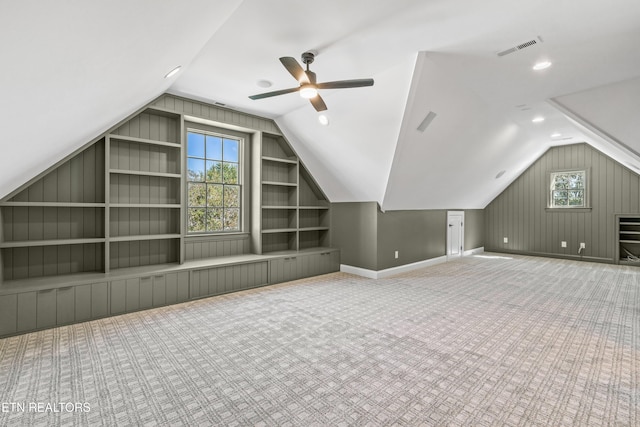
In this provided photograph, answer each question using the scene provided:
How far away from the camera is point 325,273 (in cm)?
602

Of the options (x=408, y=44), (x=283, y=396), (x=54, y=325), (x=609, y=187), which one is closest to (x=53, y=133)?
(x=54, y=325)

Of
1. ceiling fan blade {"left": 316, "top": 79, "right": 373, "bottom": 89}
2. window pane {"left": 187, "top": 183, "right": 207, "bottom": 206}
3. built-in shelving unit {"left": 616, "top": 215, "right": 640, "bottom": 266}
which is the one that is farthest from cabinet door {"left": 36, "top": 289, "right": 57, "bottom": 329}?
built-in shelving unit {"left": 616, "top": 215, "right": 640, "bottom": 266}

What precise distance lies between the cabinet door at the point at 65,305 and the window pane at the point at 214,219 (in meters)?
2.05

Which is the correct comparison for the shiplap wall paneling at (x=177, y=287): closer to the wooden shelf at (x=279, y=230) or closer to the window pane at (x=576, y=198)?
the wooden shelf at (x=279, y=230)

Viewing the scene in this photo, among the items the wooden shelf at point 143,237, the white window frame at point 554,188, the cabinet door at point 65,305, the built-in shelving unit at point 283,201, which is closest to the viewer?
the cabinet door at point 65,305

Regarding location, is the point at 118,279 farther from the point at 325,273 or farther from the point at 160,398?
the point at 325,273

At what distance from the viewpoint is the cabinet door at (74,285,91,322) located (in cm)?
340

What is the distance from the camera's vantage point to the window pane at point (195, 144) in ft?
16.0

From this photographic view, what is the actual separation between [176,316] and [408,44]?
4.02 m

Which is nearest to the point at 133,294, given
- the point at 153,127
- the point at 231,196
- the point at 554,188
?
the point at 231,196

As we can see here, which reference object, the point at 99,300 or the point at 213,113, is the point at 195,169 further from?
the point at 99,300

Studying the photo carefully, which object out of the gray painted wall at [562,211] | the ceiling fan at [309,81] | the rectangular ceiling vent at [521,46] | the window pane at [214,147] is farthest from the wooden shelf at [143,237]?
the gray painted wall at [562,211]

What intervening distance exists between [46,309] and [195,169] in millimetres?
2598

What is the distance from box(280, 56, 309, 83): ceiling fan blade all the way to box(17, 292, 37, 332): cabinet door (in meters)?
3.52
